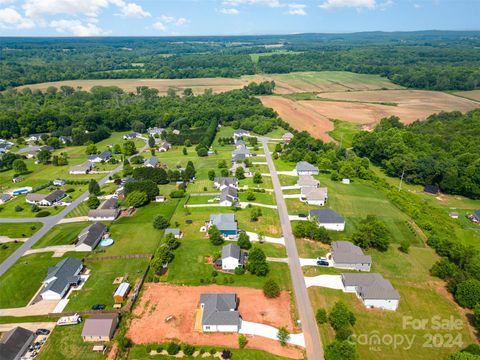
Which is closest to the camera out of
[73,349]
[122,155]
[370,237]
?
[73,349]

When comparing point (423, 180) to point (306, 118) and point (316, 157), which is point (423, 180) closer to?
point (316, 157)

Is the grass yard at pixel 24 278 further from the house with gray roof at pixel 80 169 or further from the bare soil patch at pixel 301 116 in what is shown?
the bare soil patch at pixel 301 116

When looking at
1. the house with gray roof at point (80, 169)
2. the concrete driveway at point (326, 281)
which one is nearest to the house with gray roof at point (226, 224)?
the concrete driveway at point (326, 281)

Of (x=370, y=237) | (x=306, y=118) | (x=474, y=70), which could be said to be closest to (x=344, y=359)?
(x=370, y=237)

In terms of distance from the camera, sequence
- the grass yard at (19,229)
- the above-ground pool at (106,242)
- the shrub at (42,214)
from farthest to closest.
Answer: the shrub at (42,214) < the grass yard at (19,229) < the above-ground pool at (106,242)

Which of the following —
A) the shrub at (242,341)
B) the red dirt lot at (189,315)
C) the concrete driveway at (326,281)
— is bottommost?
the concrete driveway at (326,281)

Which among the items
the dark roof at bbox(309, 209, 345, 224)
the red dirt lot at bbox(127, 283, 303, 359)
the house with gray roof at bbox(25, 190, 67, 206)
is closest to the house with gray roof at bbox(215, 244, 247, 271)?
the red dirt lot at bbox(127, 283, 303, 359)

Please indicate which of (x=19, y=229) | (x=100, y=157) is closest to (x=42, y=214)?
(x=19, y=229)

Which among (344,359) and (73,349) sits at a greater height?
(344,359)
